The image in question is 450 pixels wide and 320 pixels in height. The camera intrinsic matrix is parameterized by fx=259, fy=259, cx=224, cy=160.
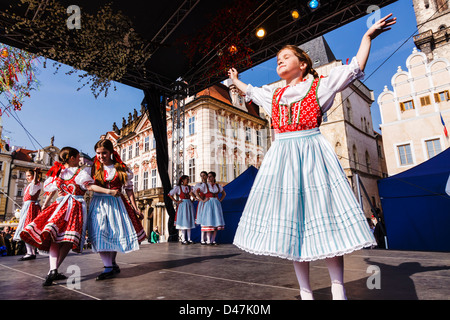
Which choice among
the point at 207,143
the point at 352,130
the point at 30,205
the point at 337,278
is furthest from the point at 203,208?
the point at 352,130

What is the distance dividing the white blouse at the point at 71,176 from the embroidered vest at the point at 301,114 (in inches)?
93.6

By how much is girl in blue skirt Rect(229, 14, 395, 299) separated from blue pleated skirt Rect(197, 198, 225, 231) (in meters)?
5.59

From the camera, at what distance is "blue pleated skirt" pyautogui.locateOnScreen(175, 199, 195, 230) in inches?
315

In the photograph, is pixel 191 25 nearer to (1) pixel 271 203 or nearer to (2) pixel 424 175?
(2) pixel 424 175

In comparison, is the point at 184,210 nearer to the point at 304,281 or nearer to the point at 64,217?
the point at 64,217

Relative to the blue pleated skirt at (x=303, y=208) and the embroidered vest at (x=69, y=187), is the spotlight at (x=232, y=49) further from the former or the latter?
the blue pleated skirt at (x=303, y=208)

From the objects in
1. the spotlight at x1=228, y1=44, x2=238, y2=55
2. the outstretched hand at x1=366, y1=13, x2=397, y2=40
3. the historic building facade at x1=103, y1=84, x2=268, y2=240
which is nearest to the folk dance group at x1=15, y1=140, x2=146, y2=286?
the outstretched hand at x1=366, y1=13, x2=397, y2=40

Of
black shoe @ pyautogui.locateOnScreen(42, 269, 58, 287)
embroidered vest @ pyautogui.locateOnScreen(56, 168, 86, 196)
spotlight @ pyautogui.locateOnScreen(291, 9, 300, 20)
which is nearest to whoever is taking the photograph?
black shoe @ pyautogui.locateOnScreen(42, 269, 58, 287)

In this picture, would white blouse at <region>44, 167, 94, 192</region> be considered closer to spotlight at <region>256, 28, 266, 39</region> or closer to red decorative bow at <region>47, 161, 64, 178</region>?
red decorative bow at <region>47, 161, 64, 178</region>

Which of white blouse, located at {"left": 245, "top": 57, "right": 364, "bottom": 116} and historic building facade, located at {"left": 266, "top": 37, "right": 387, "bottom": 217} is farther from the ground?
historic building facade, located at {"left": 266, "top": 37, "right": 387, "bottom": 217}

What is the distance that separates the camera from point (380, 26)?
1769 mm

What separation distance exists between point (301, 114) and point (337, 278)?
1.11 meters

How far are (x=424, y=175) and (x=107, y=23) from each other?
8383mm
